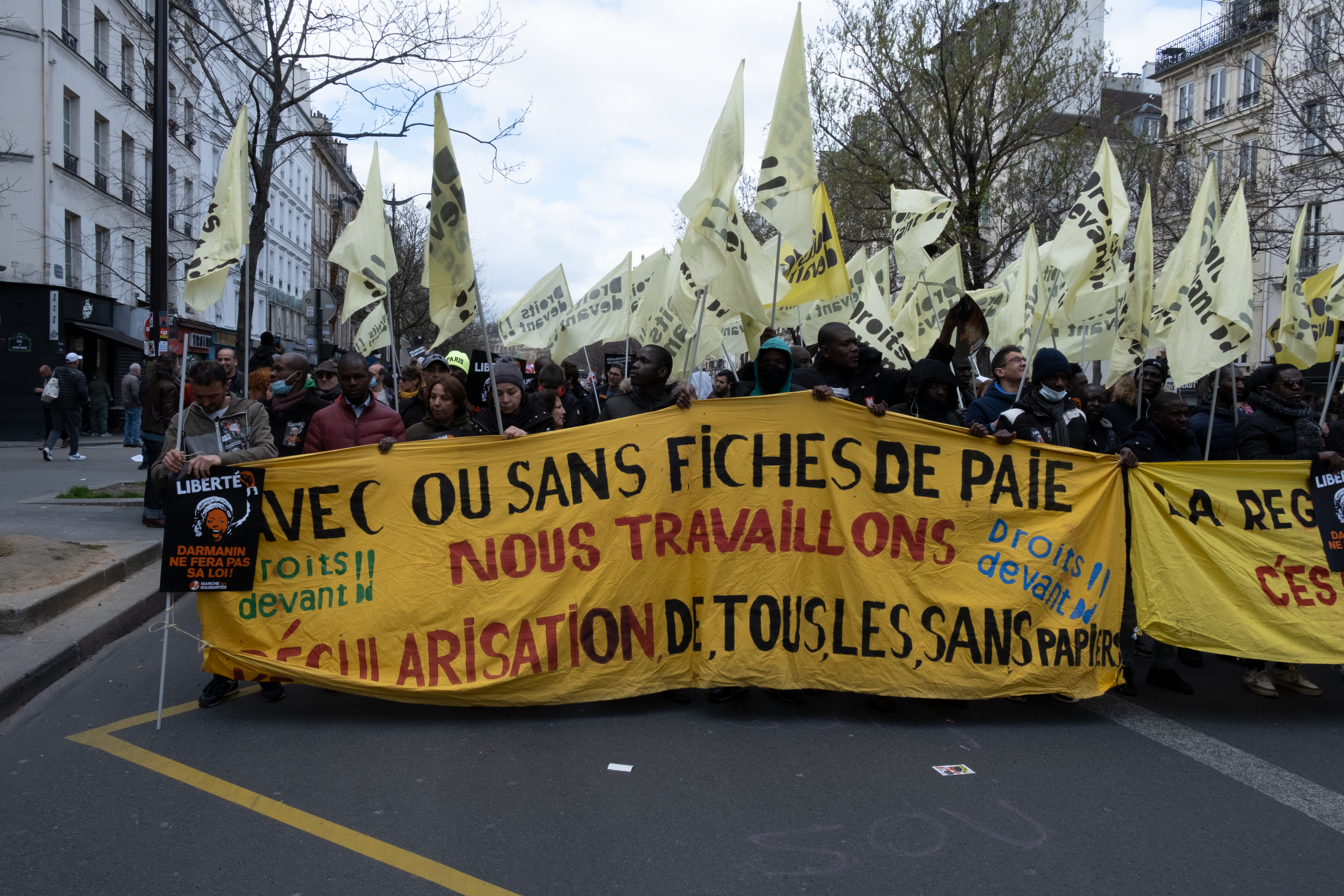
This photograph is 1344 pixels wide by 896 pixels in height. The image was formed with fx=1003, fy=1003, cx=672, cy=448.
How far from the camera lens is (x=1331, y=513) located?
5438 millimetres

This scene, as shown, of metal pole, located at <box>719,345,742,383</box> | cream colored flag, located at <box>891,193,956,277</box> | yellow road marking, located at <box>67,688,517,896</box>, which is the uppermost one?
cream colored flag, located at <box>891,193,956,277</box>

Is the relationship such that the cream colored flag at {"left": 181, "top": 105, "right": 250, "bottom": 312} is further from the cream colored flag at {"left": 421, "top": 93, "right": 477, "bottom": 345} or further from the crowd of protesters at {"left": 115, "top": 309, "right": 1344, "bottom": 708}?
the cream colored flag at {"left": 421, "top": 93, "right": 477, "bottom": 345}

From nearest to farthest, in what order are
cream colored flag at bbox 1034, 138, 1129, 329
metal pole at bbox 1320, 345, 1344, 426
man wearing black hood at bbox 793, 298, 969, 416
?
1. metal pole at bbox 1320, 345, 1344, 426
2. man wearing black hood at bbox 793, 298, 969, 416
3. cream colored flag at bbox 1034, 138, 1129, 329

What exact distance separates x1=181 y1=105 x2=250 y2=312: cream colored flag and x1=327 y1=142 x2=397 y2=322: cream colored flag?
67.0 inches

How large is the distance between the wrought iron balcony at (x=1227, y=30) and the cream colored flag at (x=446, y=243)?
16.4 meters

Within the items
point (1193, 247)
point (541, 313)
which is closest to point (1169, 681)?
point (1193, 247)

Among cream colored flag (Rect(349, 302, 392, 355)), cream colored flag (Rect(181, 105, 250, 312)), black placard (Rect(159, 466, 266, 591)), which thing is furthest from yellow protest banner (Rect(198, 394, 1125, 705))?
cream colored flag (Rect(349, 302, 392, 355))

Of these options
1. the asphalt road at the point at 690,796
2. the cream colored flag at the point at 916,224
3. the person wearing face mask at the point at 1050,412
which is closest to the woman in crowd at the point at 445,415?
the asphalt road at the point at 690,796

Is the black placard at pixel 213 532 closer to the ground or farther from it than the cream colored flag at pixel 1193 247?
closer to the ground

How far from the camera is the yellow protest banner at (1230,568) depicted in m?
5.27

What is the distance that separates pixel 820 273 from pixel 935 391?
124 cm

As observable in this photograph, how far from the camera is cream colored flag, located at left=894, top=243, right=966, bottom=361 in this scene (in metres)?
10.0

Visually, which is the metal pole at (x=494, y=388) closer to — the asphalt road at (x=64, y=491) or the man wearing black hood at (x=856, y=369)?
the man wearing black hood at (x=856, y=369)

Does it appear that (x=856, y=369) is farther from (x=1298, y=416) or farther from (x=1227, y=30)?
(x=1227, y=30)
